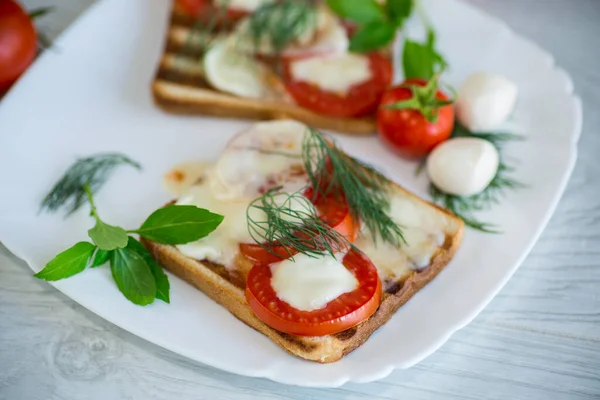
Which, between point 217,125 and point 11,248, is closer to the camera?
point 11,248

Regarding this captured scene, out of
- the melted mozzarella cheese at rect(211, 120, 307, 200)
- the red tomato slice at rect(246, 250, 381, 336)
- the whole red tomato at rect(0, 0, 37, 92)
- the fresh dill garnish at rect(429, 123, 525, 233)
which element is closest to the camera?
the red tomato slice at rect(246, 250, 381, 336)

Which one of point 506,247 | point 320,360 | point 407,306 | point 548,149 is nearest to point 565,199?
point 548,149

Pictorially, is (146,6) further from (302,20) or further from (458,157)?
(458,157)

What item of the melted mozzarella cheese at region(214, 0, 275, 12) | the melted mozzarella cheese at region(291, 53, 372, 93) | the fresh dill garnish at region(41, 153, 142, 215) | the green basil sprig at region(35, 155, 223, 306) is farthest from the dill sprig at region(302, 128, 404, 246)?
the melted mozzarella cheese at region(214, 0, 275, 12)

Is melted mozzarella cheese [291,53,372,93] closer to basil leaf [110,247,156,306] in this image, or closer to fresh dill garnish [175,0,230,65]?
fresh dill garnish [175,0,230,65]

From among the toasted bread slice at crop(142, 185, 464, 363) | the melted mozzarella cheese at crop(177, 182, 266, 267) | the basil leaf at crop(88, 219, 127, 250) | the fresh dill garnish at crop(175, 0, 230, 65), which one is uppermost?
the fresh dill garnish at crop(175, 0, 230, 65)

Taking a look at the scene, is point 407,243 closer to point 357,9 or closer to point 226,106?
point 226,106
